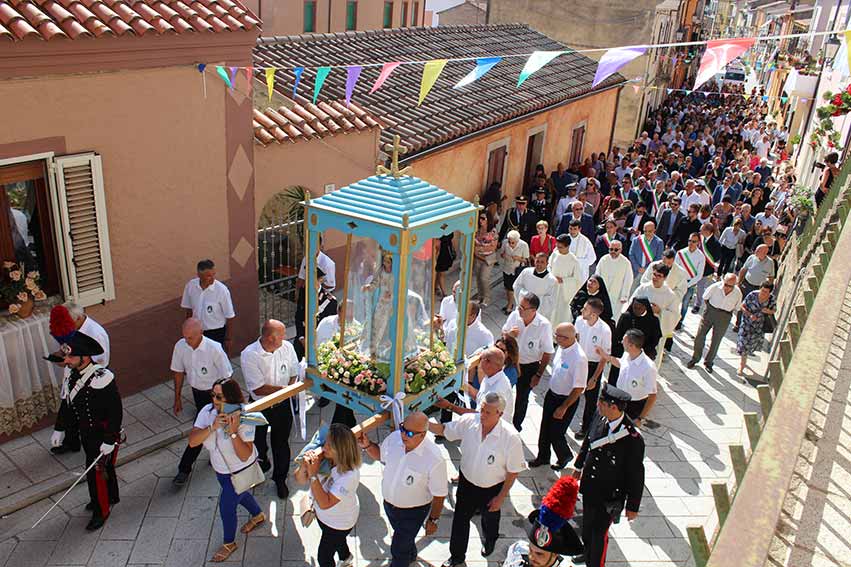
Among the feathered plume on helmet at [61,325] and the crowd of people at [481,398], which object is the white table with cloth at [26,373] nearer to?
the crowd of people at [481,398]

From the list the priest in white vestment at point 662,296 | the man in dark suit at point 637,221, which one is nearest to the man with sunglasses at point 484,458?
the priest in white vestment at point 662,296

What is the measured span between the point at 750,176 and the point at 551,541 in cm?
1494

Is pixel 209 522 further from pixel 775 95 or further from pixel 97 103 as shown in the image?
pixel 775 95

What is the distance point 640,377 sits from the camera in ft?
22.2

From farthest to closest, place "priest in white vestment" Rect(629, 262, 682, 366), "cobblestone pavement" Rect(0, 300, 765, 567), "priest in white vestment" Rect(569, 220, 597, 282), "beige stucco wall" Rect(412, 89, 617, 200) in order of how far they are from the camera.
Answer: "beige stucco wall" Rect(412, 89, 617, 200), "priest in white vestment" Rect(569, 220, 597, 282), "priest in white vestment" Rect(629, 262, 682, 366), "cobblestone pavement" Rect(0, 300, 765, 567)

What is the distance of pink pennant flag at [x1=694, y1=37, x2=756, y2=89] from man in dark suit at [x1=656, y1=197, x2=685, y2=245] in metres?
5.85

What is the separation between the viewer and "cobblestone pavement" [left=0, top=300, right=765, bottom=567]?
595cm

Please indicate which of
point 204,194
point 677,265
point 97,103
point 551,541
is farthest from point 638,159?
point 551,541

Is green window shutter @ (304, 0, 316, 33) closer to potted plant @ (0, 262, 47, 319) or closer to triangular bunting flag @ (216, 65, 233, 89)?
triangular bunting flag @ (216, 65, 233, 89)

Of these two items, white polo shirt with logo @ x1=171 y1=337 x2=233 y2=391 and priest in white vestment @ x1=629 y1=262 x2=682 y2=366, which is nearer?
white polo shirt with logo @ x1=171 y1=337 x2=233 y2=391

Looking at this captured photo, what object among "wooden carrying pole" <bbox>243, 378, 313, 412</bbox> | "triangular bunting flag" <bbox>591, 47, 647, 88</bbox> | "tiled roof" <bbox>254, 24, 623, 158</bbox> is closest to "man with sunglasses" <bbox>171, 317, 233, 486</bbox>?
"wooden carrying pole" <bbox>243, 378, 313, 412</bbox>

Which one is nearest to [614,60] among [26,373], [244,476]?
[244,476]

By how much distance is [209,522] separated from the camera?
6.35 metres

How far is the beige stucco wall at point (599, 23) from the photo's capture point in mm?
24203
